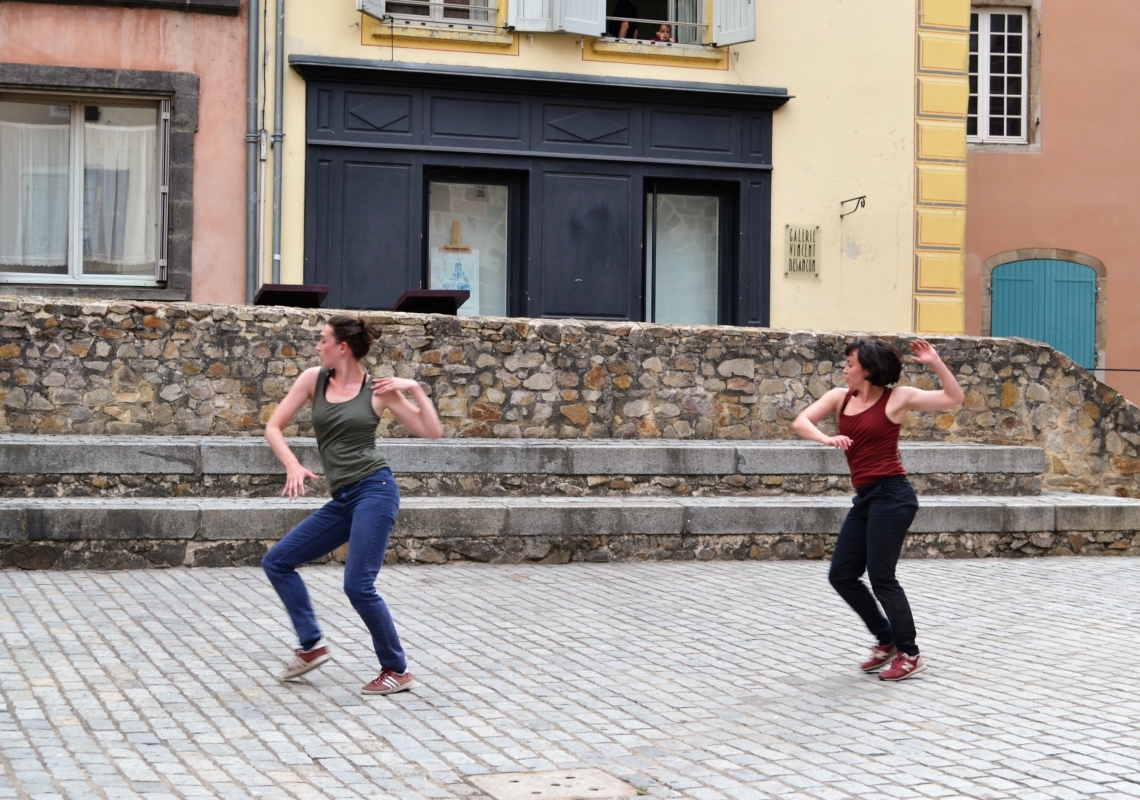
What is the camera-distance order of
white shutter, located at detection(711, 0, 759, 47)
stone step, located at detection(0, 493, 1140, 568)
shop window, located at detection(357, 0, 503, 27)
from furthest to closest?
1. white shutter, located at detection(711, 0, 759, 47)
2. shop window, located at detection(357, 0, 503, 27)
3. stone step, located at detection(0, 493, 1140, 568)

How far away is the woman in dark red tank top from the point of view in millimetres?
6547

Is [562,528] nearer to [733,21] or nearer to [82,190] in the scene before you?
[82,190]

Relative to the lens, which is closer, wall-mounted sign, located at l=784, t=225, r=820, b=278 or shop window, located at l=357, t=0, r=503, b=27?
shop window, located at l=357, t=0, r=503, b=27

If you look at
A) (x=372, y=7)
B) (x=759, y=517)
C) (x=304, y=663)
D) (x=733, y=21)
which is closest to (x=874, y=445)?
(x=304, y=663)

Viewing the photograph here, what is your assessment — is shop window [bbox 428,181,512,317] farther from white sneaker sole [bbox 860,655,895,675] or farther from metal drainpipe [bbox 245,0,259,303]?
white sneaker sole [bbox 860,655,895,675]

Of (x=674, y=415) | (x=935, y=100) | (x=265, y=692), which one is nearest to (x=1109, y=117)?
(x=935, y=100)

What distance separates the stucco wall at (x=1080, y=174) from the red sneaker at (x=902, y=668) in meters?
15.4

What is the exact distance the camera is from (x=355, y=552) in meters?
5.98

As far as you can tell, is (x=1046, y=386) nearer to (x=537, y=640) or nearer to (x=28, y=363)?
(x=537, y=640)

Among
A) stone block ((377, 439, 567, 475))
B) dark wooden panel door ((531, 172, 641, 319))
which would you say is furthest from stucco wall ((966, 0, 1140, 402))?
stone block ((377, 439, 567, 475))

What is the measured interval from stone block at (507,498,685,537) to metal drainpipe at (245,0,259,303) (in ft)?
21.2

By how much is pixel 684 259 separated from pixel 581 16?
3231 mm

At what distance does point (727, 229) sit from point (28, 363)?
361 inches

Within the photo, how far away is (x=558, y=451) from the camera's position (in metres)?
10.6
